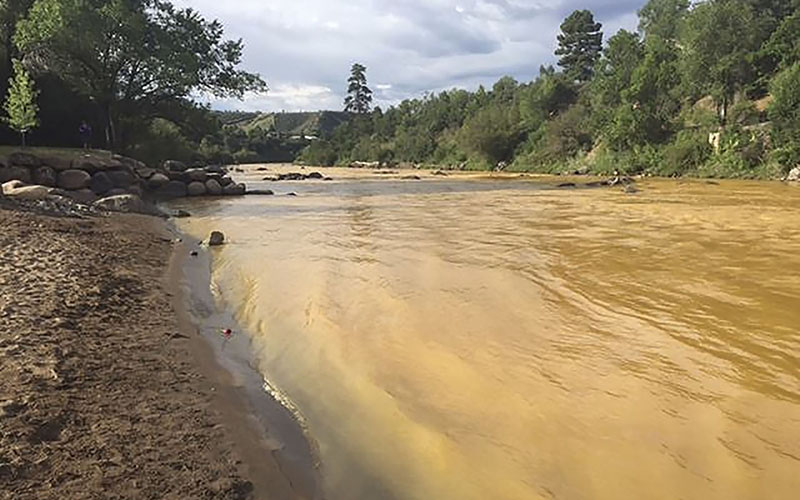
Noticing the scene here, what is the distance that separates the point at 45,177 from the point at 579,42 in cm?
7715

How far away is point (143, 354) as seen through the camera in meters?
5.05

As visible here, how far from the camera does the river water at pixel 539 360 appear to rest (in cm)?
350

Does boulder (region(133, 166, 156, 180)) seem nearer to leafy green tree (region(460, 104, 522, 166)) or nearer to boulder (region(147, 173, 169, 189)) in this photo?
boulder (region(147, 173, 169, 189))

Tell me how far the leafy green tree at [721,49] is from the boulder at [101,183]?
37.8m

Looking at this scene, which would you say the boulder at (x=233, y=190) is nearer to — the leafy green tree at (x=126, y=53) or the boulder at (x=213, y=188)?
the boulder at (x=213, y=188)

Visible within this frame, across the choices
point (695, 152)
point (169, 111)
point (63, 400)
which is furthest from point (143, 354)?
point (695, 152)

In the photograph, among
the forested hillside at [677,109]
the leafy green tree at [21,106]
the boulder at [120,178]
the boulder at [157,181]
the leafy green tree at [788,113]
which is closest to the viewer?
the boulder at [120,178]

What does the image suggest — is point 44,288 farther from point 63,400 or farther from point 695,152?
point 695,152

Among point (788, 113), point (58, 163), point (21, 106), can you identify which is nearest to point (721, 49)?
point (788, 113)

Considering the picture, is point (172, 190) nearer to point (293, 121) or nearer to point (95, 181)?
point (95, 181)

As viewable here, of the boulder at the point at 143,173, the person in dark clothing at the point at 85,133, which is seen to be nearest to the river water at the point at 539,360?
the boulder at the point at 143,173

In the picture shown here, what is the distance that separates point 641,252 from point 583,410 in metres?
6.67

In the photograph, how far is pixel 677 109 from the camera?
47156 mm

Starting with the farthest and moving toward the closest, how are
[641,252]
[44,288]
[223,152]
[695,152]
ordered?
1. [223,152]
2. [695,152]
3. [641,252]
4. [44,288]
